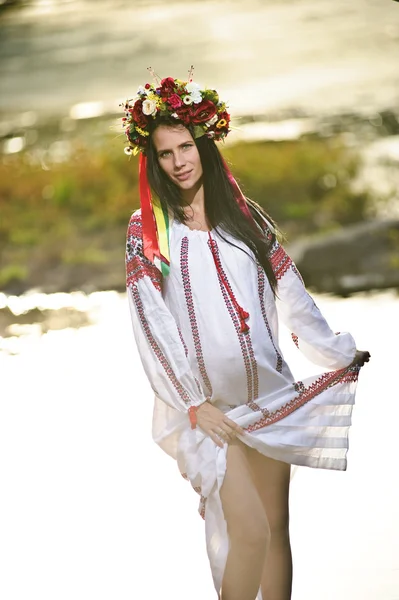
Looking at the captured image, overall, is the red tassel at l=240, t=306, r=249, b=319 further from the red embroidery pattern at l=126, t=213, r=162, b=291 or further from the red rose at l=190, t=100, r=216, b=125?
the red rose at l=190, t=100, r=216, b=125

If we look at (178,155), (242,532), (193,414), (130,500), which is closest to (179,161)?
(178,155)

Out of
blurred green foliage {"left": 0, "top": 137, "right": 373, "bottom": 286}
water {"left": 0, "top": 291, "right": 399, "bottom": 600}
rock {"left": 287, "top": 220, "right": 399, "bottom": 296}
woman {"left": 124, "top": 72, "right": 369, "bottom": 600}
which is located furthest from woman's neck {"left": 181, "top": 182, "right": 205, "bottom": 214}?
blurred green foliage {"left": 0, "top": 137, "right": 373, "bottom": 286}

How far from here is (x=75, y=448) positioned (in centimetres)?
538

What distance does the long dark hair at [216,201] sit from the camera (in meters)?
3.14

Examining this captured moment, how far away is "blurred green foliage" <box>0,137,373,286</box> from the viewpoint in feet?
38.5

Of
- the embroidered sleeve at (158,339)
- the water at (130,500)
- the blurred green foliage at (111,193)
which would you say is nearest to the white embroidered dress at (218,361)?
the embroidered sleeve at (158,339)

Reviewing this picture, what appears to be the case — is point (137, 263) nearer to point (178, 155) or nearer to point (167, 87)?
point (178, 155)

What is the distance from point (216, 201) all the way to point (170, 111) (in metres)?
0.24

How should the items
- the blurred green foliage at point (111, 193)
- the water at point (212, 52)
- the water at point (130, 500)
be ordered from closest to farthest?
1. the water at point (130, 500)
2. the blurred green foliage at point (111, 193)
3. the water at point (212, 52)

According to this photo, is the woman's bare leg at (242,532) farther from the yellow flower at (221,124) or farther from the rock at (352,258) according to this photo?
the rock at (352,258)

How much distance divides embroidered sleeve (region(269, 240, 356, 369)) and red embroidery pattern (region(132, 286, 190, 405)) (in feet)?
1.25

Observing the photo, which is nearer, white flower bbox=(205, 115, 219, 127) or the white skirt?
the white skirt

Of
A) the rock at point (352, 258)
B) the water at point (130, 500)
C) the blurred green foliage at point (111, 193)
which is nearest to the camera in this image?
the water at point (130, 500)

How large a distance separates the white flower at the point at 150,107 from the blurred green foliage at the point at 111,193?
817 cm
